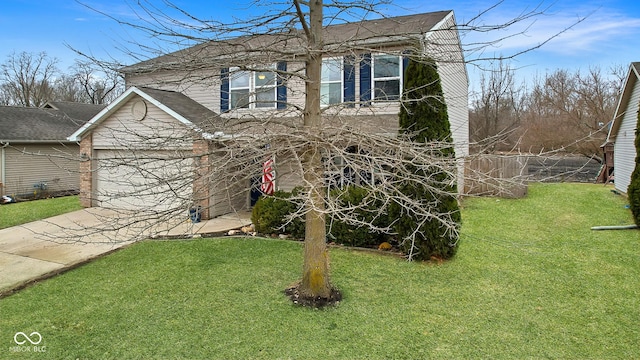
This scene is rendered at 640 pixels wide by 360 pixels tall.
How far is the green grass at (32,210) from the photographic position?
11297 millimetres

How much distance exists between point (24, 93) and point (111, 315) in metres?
39.9

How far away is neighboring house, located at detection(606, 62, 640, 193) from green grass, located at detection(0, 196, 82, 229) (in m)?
19.0

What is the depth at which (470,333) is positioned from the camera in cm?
459

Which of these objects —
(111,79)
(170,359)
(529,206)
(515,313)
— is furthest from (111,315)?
(529,206)

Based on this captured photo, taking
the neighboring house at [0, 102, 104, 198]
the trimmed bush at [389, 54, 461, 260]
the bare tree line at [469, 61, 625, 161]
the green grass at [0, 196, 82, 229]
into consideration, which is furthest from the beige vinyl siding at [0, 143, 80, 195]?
the bare tree line at [469, 61, 625, 161]

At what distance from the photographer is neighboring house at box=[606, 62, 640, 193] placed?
534 inches

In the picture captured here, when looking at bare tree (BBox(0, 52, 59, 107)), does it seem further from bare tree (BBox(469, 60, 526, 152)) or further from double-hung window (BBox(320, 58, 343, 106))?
bare tree (BBox(469, 60, 526, 152))

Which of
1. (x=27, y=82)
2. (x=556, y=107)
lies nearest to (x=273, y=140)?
(x=556, y=107)

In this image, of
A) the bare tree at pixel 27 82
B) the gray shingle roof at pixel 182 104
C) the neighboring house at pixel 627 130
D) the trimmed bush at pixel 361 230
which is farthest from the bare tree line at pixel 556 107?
the bare tree at pixel 27 82

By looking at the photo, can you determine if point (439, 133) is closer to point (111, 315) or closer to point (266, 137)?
point (266, 137)

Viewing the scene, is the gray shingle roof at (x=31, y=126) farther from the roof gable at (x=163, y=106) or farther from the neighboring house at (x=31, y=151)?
the roof gable at (x=163, y=106)

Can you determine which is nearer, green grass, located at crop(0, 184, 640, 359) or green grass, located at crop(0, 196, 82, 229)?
green grass, located at crop(0, 184, 640, 359)

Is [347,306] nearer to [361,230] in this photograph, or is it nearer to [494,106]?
[361,230]

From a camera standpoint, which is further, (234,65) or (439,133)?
(439,133)
